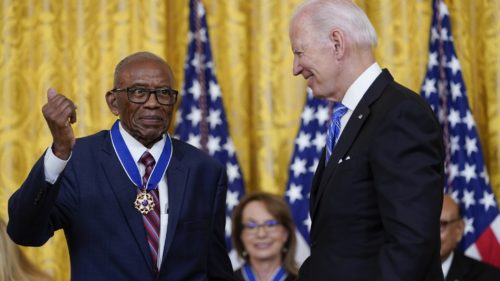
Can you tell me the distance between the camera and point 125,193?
3574mm

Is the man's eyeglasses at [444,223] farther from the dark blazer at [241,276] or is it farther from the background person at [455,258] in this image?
the dark blazer at [241,276]

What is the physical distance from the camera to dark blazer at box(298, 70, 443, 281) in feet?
9.20

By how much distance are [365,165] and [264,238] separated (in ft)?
Result: 9.71

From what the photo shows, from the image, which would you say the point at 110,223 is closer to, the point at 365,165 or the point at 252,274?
the point at 365,165

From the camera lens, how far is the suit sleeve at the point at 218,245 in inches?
151

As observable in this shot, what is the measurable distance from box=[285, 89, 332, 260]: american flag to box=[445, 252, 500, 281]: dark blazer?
0.99 m

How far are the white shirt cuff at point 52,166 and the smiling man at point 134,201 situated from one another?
0.12 meters

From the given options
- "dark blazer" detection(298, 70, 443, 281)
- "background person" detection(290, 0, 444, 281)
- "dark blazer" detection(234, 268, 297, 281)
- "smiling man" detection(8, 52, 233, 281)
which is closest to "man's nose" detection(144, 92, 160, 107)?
"smiling man" detection(8, 52, 233, 281)

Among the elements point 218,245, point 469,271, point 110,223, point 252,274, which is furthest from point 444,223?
point 110,223

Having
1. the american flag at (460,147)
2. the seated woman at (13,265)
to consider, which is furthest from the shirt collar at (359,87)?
the american flag at (460,147)

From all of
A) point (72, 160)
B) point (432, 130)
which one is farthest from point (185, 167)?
point (432, 130)

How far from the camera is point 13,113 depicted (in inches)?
251

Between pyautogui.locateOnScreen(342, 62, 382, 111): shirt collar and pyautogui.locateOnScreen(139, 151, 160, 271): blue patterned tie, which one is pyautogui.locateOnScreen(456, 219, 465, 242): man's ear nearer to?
pyautogui.locateOnScreen(139, 151, 160, 271): blue patterned tie

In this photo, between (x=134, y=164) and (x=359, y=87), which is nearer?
(x=359, y=87)
